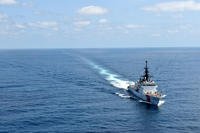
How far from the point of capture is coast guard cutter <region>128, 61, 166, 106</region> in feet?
520

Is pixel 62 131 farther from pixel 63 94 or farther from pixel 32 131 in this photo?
pixel 63 94

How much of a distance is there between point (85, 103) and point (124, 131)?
145 ft

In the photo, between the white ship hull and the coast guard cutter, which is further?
the coast guard cutter

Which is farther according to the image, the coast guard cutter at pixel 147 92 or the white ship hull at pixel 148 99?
the coast guard cutter at pixel 147 92

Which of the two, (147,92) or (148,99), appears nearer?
(148,99)

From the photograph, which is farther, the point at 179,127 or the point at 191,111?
the point at 191,111

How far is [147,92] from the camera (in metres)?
171

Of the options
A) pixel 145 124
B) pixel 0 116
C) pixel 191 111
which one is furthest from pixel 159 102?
pixel 0 116

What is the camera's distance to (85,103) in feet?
524

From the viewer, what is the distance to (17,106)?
14925 cm

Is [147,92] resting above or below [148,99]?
above

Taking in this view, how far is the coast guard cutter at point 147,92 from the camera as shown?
158562 mm

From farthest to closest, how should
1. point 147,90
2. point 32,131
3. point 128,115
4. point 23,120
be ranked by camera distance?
point 147,90, point 128,115, point 23,120, point 32,131

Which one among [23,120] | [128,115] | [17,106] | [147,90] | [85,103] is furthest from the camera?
[147,90]
